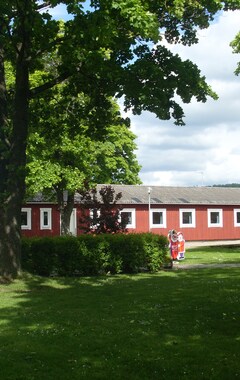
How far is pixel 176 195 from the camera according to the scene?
4484 centimetres

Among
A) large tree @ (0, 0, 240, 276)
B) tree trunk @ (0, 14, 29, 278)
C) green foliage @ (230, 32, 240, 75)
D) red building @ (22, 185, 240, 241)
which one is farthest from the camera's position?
red building @ (22, 185, 240, 241)

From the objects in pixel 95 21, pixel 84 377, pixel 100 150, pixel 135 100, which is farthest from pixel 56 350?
pixel 100 150

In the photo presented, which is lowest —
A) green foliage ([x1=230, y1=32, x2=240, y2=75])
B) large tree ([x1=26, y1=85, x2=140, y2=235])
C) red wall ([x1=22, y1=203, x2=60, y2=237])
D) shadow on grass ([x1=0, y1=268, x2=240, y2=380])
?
shadow on grass ([x1=0, y1=268, x2=240, y2=380])

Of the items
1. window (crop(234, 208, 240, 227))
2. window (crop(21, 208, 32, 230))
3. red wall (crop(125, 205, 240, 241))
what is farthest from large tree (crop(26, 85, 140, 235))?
window (crop(234, 208, 240, 227))

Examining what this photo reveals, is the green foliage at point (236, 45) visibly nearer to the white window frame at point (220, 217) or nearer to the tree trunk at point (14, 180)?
the white window frame at point (220, 217)

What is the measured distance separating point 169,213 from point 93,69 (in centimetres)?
2984

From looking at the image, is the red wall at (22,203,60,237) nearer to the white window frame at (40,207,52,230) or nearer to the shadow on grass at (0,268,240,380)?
the white window frame at (40,207,52,230)

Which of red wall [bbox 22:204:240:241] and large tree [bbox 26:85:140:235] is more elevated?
large tree [bbox 26:85:140:235]

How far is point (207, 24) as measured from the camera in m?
15.2

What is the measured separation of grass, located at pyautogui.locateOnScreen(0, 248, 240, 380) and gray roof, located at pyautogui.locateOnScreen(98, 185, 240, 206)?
28425 millimetres

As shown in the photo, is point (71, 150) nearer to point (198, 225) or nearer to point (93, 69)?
point (198, 225)

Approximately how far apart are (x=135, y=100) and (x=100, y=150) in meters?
26.3

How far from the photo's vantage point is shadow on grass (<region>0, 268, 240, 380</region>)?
5.78m

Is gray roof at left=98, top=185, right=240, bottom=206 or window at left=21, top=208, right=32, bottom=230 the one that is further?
gray roof at left=98, top=185, right=240, bottom=206
